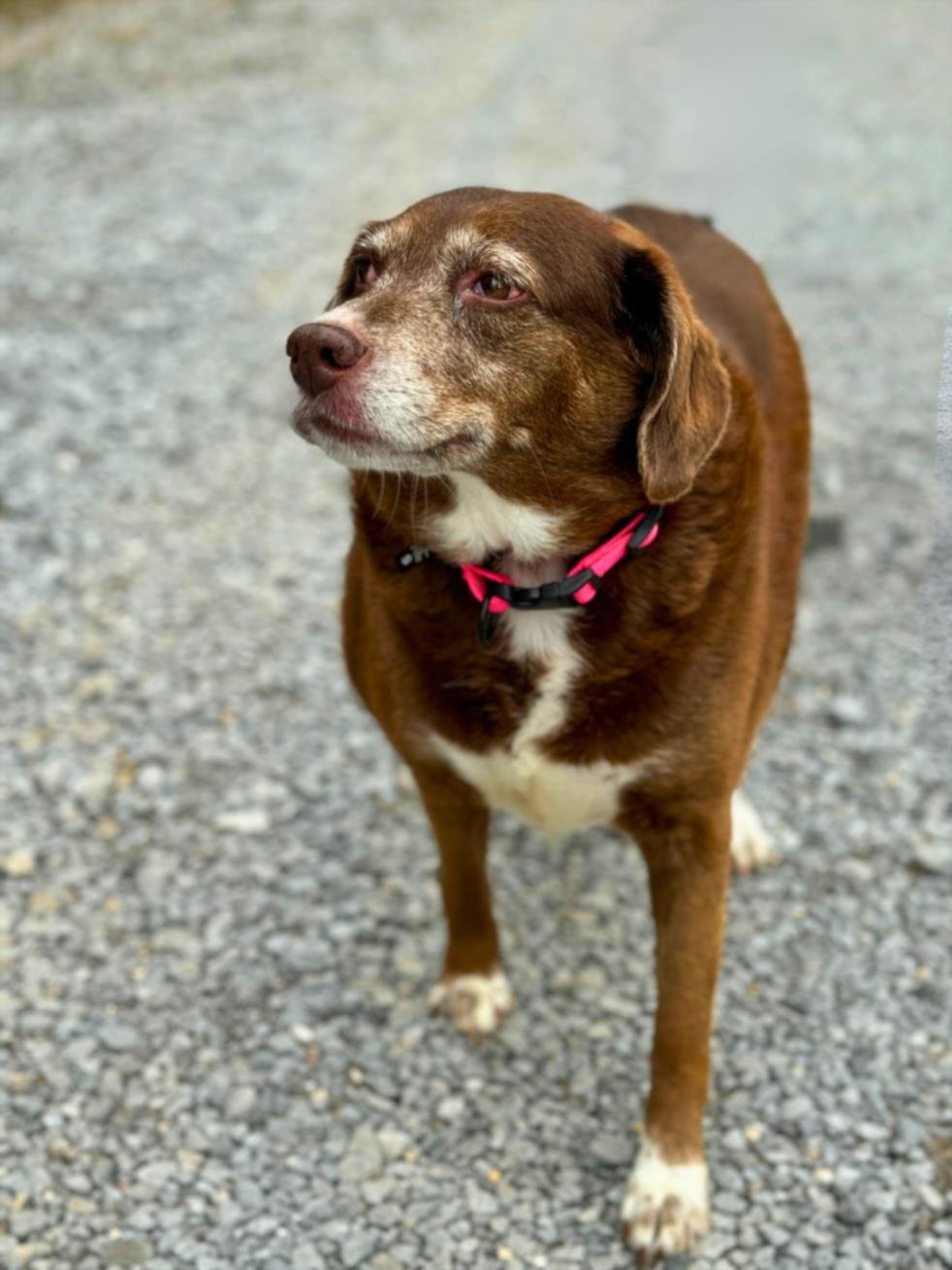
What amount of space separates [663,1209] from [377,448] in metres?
1.51

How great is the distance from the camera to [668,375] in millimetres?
2309

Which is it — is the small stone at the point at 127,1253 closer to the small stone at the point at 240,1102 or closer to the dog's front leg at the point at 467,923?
the small stone at the point at 240,1102

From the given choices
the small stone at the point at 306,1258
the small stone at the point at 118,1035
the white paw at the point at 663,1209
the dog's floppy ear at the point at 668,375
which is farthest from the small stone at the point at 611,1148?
the dog's floppy ear at the point at 668,375

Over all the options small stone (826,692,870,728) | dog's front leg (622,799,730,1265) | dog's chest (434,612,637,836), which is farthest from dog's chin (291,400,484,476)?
small stone (826,692,870,728)

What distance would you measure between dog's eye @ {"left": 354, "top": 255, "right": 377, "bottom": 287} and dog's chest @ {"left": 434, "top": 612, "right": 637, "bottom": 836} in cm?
62

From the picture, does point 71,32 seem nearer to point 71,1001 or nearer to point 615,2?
point 615,2

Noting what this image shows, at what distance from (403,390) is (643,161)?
6.98m

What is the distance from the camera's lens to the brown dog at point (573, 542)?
233 centimetres

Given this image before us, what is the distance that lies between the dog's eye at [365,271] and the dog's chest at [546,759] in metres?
0.62

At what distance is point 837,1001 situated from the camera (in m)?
3.26

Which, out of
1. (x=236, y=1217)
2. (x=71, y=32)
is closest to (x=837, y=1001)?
(x=236, y=1217)

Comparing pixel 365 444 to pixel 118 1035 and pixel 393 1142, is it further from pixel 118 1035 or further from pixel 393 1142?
pixel 118 1035

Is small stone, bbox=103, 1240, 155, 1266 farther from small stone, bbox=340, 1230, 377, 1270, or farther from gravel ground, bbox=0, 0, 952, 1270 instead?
small stone, bbox=340, 1230, 377, 1270

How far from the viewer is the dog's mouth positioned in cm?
228
